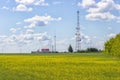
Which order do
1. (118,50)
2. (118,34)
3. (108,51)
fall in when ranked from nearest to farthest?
(118,50), (118,34), (108,51)

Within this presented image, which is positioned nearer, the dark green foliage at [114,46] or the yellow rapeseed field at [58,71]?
the yellow rapeseed field at [58,71]

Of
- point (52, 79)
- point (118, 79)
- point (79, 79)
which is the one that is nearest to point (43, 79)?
point (52, 79)

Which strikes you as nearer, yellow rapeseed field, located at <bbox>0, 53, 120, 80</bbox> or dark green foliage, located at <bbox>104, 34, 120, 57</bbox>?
yellow rapeseed field, located at <bbox>0, 53, 120, 80</bbox>

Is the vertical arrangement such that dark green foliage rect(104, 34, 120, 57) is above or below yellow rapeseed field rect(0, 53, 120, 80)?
above

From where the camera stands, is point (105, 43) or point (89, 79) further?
point (105, 43)

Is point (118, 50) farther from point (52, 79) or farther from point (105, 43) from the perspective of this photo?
point (52, 79)

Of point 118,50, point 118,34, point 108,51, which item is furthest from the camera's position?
point 108,51

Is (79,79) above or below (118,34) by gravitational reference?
below

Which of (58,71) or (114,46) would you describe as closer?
(58,71)

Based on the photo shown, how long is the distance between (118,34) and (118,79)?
90459 mm

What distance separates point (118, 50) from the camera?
106875 millimetres

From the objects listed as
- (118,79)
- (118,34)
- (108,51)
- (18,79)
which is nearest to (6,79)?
(18,79)

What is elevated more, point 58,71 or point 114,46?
point 114,46

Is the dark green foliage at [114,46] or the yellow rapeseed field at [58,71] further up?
the dark green foliage at [114,46]
